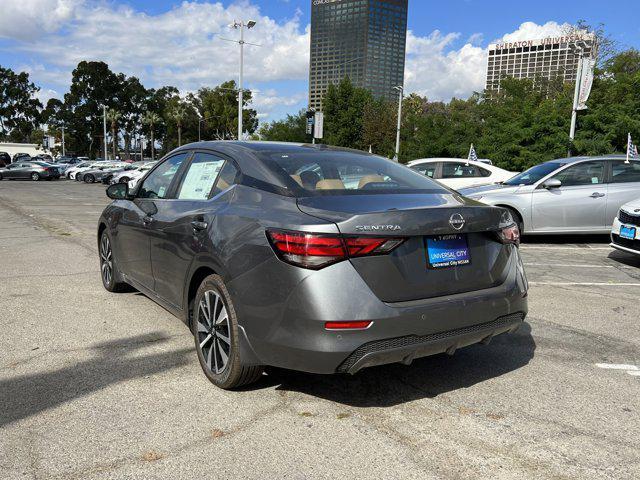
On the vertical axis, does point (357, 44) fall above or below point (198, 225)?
above

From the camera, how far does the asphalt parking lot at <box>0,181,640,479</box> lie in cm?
267

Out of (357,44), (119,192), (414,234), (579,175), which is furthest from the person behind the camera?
(357,44)

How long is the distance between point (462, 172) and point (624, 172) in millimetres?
4615

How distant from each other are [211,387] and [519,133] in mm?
22363

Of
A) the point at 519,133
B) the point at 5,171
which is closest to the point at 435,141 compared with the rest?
Result: the point at 519,133

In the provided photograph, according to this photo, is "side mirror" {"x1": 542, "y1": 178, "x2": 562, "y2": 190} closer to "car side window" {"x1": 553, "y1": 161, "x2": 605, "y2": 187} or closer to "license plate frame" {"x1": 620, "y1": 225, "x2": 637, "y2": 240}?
"car side window" {"x1": 553, "y1": 161, "x2": 605, "y2": 187}

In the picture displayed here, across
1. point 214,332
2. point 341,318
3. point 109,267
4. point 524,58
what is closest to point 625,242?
point 341,318

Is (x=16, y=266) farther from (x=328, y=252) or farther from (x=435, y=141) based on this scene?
(x=435, y=141)

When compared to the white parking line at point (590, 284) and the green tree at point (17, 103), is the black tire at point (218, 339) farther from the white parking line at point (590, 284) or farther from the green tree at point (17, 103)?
the green tree at point (17, 103)

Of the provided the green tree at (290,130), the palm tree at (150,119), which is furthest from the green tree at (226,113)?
the green tree at (290,130)

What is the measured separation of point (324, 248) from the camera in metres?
2.87

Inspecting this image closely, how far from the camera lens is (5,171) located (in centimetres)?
3875

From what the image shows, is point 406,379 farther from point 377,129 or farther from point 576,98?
point 377,129

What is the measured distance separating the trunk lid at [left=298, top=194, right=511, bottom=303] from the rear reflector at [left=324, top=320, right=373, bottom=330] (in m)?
0.17
